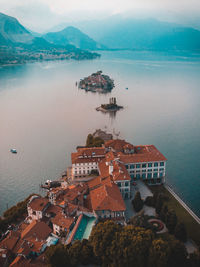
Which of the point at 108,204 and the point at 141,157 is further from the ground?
the point at 141,157

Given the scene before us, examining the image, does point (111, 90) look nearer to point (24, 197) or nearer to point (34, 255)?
point (24, 197)

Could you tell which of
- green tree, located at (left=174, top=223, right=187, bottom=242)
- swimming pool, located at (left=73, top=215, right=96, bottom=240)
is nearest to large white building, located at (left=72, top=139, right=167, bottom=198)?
swimming pool, located at (left=73, top=215, right=96, bottom=240)

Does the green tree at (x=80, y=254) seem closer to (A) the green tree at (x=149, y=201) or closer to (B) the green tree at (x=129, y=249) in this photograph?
(B) the green tree at (x=129, y=249)

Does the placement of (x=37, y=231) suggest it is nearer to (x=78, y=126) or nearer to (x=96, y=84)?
(x=78, y=126)

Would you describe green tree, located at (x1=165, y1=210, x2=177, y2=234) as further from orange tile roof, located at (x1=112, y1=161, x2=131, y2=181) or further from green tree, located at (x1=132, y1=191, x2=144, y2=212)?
orange tile roof, located at (x1=112, y1=161, x2=131, y2=181)

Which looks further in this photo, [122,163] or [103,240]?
[122,163]

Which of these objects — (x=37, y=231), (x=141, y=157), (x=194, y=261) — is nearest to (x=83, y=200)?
(x=37, y=231)

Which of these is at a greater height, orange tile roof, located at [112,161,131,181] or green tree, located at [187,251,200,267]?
orange tile roof, located at [112,161,131,181]
